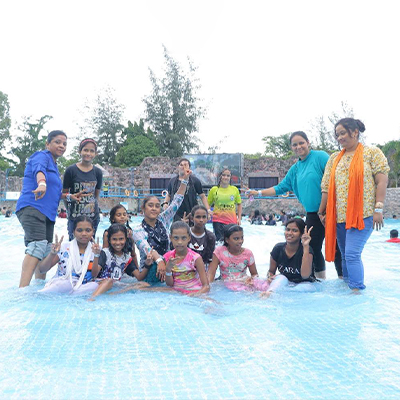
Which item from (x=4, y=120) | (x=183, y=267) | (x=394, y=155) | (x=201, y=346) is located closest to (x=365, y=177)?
(x=183, y=267)

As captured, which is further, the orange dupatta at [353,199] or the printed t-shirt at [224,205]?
the printed t-shirt at [224,205]

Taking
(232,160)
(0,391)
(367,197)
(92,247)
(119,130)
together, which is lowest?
(0,391)

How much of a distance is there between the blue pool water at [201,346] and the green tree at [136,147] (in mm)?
25782

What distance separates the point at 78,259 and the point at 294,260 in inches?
84.9

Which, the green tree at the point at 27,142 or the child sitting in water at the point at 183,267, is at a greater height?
the green tree at the point at 27,142

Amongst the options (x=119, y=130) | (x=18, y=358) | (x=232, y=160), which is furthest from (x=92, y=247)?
(x=119, y=130)

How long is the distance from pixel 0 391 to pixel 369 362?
1965mm

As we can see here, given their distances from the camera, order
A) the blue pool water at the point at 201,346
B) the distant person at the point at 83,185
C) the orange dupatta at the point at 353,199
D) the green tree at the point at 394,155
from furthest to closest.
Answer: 1. the green tree at the point at 394,155
2. the distant person at the point at 83,185
3. the orange dupatta at the point at 353,199
4. the blue pool water at the point at 201,346

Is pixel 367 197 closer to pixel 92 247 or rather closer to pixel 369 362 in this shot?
pixel 369 362

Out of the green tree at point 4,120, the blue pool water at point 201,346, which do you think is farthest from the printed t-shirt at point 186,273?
the green tree at point 4,120

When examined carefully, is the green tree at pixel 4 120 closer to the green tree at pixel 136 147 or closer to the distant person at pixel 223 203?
the green tree at pixel 136 147

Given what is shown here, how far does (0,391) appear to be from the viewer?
1.97m

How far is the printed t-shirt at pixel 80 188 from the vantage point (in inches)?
174

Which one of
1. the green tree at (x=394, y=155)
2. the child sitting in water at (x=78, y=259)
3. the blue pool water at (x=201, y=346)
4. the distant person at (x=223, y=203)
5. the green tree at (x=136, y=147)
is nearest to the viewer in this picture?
the blue pool water at (x=201, y=346)
